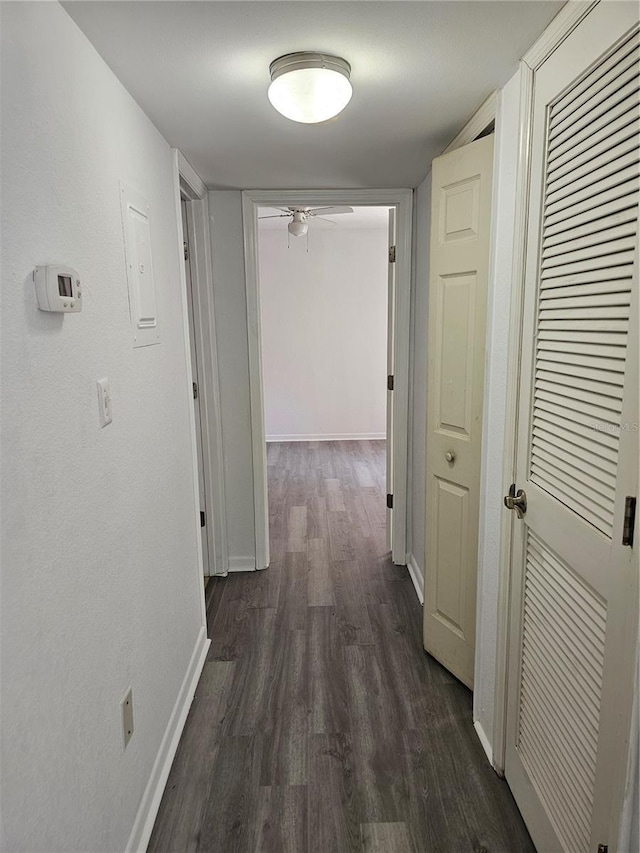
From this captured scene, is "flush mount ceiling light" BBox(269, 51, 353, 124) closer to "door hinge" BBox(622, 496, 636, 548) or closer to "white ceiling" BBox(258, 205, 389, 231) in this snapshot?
"door hinge" BBox(622, 496, 636, 548)

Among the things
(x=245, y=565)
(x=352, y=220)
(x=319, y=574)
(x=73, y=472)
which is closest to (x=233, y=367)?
(x=245, y=565)

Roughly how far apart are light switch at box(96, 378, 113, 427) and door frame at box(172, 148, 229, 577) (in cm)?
157

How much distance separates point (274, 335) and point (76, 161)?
4.86 metres

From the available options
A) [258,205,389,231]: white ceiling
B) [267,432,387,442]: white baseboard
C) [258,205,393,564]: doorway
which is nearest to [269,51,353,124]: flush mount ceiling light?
[258,205,389,231]: white ceiling

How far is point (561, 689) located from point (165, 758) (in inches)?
49.2

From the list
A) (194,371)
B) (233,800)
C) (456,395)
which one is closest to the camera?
(233,800)

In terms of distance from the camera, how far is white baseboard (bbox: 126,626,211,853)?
1.47m

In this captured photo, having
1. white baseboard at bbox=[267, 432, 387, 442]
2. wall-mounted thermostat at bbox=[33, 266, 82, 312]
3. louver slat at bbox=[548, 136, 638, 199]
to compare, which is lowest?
white baseboard at bbox=[267, 432, 387, 442]

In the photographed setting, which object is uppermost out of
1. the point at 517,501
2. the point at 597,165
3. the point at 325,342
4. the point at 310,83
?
the point at 310,83

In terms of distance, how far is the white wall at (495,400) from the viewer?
157 centimetres

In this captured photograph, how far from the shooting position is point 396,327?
Answer: 2.99m

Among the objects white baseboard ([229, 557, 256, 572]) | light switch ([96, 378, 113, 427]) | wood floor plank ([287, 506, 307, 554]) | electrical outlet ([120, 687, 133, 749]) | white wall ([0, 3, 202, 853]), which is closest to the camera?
white wall ([0, 3, 202, 853])

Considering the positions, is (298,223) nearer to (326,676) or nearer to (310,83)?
(310,83)

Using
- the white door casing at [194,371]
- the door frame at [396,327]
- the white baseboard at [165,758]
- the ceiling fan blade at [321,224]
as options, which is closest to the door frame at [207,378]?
the white door casing at [194,371]
